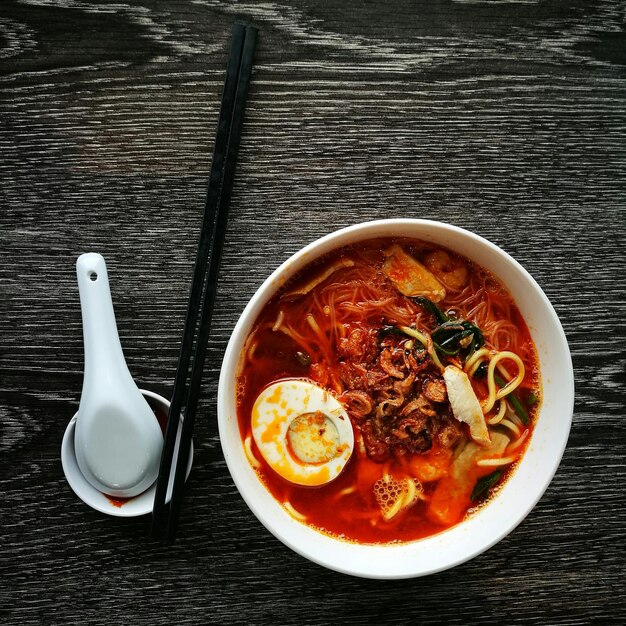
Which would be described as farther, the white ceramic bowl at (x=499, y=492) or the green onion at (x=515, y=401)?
the green onion at (x=515, y=401)

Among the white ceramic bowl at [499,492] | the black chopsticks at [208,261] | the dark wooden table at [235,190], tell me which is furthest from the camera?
the dark wooden table at [235,190]

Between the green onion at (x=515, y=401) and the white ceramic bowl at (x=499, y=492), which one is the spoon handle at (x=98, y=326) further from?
the green onion at (x=515, y=401)

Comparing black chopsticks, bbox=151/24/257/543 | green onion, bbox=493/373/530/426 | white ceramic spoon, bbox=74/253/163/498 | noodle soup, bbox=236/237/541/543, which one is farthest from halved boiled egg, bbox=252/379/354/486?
green onion, bbox=493/373/530/426

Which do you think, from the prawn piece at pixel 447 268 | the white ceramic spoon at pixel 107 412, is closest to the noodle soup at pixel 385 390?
the prawn piece at pixel 447 268

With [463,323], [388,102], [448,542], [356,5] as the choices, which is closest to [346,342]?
[463,323]

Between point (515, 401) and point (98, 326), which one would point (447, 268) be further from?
point (98, 326)

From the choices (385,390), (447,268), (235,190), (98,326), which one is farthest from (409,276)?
(98,326)
